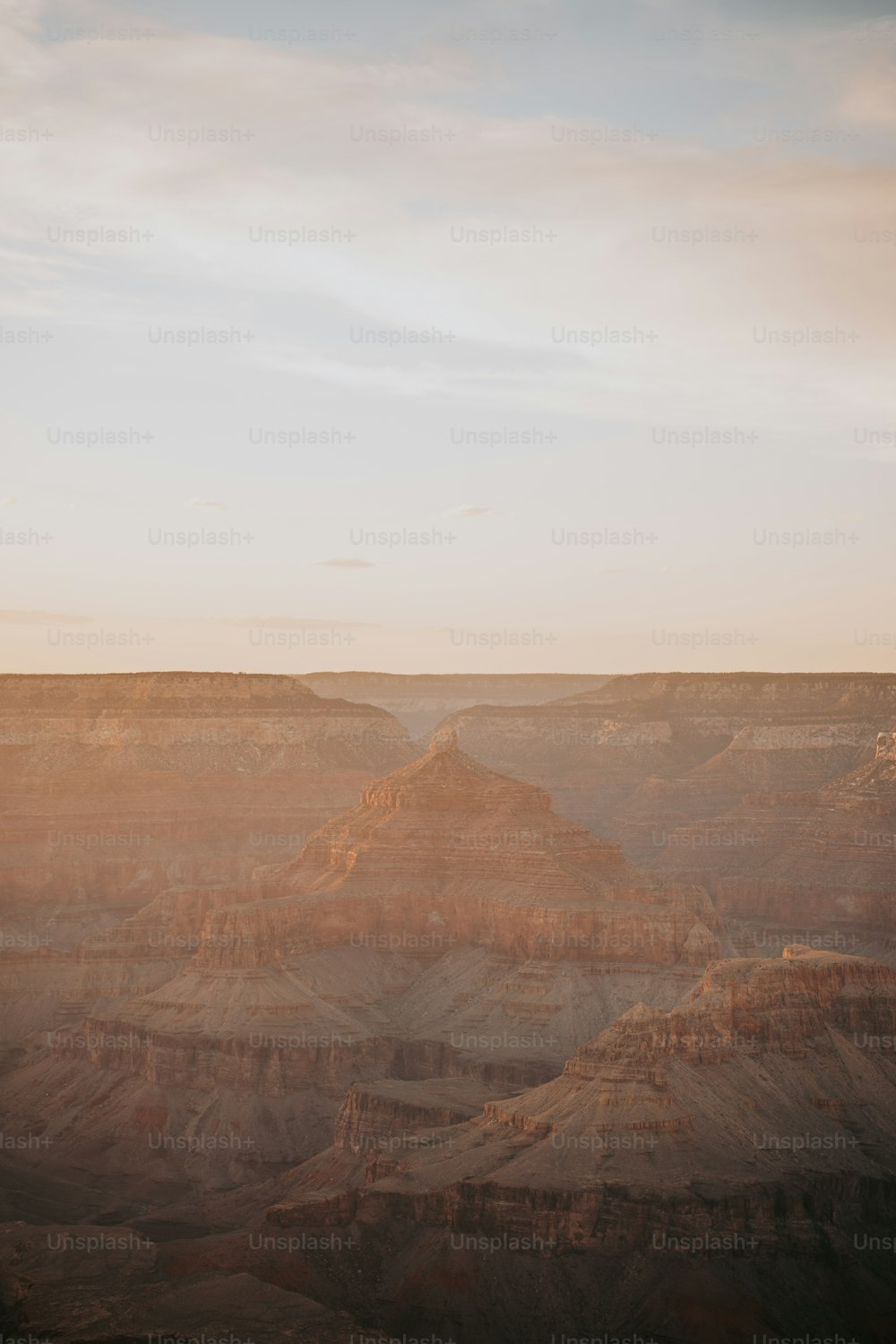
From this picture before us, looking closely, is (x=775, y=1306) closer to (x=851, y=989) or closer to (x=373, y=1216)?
(x=373, y=1216)

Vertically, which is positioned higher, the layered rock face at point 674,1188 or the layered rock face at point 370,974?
the layered rock face at point 370,974

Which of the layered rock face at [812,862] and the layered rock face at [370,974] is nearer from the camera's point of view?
the layered rock face at [370,974]

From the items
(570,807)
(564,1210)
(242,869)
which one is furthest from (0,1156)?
(570,807)

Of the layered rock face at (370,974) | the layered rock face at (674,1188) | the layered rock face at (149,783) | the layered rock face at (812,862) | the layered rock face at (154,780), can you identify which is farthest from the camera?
the layered rock face at (154,780)

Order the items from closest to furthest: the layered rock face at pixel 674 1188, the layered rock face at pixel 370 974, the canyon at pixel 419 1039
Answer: the layered rock face at pixel 674 1188 < the canyon at pixel 419 1039 < the layered rock face at pixel 370 974

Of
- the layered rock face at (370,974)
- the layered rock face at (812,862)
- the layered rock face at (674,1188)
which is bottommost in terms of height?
the layered rock face at (674,1188)

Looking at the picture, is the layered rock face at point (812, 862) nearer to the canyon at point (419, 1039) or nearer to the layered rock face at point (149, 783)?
the canyon at point (419, 1039)

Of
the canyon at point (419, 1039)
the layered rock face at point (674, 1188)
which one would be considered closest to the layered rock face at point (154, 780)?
the canyon at point (419, 1039)
